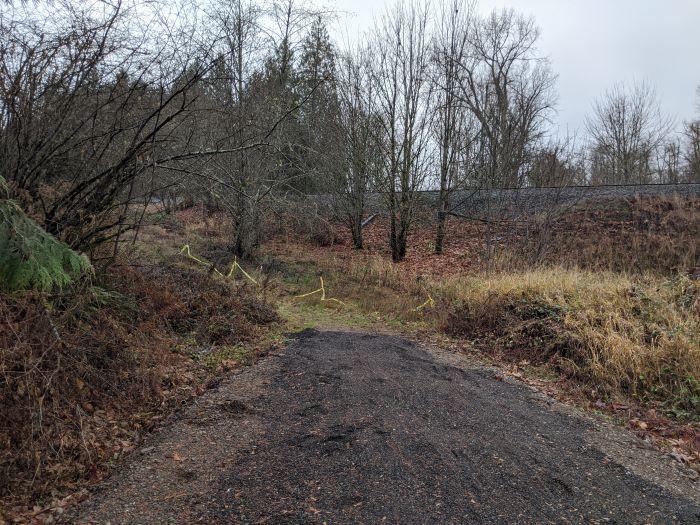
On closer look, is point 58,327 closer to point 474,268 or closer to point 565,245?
point 474,268

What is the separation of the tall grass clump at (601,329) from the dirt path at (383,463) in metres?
1.24

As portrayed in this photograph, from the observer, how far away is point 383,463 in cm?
349

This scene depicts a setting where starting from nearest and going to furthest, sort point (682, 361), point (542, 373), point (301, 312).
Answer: point (682, 361), point (542, 373), point (301, 312)

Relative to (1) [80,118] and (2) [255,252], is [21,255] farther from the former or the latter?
(2) [255,252]

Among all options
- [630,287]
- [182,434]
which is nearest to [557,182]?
[630,287]

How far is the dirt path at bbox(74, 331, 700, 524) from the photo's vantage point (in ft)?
9.82

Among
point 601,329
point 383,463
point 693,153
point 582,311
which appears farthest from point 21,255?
point 693,153

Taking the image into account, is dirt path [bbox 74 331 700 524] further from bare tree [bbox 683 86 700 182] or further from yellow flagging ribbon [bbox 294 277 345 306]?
bare tree [bbox 683 86 700 182]

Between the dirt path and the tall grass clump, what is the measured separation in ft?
4.07

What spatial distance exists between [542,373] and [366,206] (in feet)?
36.8

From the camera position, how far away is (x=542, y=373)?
634 cm

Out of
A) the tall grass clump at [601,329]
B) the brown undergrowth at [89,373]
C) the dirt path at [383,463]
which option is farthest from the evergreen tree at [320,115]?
the dirt path at [383,463]

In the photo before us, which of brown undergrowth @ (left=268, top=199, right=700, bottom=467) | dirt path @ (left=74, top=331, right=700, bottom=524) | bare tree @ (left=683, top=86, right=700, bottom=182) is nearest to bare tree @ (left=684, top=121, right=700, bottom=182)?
bare tree @ (left=683, top=86, right=700, bottom=182)

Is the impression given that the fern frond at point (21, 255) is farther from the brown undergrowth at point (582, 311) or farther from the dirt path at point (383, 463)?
the brown undergrowth at point (582, 311)
